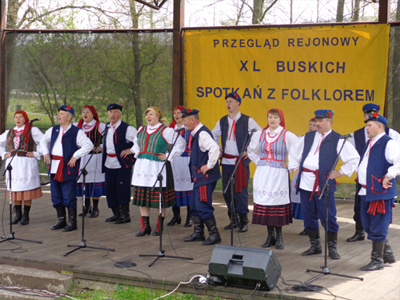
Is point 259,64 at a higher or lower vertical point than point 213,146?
higher

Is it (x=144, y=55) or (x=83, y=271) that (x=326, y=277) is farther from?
(x=144, y=55)

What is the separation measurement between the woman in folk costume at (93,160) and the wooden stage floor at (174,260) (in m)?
0.35

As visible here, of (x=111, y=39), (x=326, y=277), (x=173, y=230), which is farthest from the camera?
(x=111, y=39)

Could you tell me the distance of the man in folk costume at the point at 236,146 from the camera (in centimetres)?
676

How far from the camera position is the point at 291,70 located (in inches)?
336

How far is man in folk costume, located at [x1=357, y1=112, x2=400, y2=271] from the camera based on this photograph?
201 inches

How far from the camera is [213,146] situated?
6.03m

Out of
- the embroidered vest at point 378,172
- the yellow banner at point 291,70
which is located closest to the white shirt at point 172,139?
the embroidered vest at point 378,172

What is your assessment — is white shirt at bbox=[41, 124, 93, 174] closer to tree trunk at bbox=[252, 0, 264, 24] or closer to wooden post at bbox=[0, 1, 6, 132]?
wooden post at bbox=[0, 1, 6, 132]

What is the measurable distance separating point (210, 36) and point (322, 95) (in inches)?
74.7

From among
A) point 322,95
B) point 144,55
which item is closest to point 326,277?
point 322,95

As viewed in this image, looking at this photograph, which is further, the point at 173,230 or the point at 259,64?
the point at 259,64

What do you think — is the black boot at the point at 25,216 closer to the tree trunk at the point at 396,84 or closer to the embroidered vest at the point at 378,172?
the embroidered vest at the point at 378,172

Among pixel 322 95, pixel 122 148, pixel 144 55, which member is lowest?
pixel 122 148
